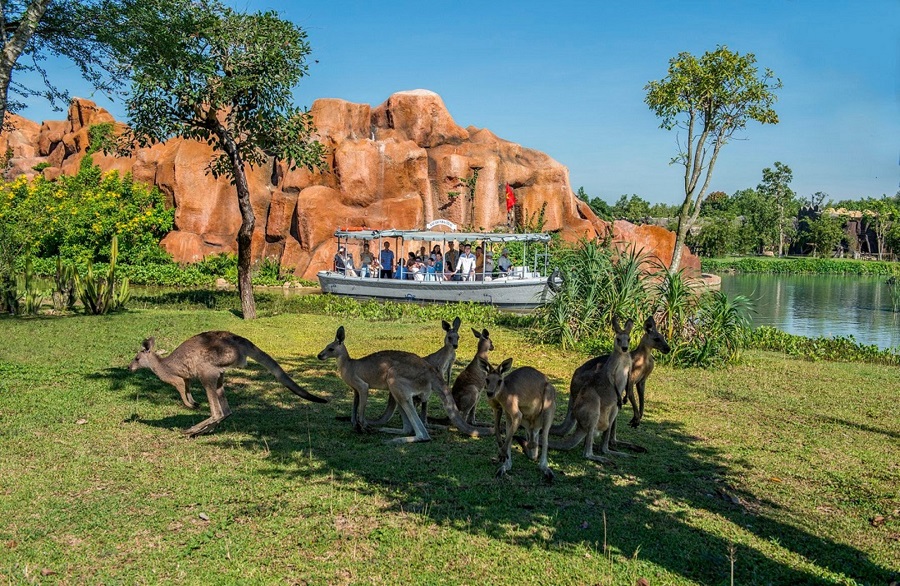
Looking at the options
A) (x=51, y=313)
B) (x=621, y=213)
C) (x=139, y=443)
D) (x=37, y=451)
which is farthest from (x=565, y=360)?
(x=621, y=213)

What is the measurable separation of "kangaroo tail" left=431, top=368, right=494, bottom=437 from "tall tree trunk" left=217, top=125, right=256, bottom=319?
11.3 m

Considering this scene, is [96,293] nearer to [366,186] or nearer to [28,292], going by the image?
[28,292]

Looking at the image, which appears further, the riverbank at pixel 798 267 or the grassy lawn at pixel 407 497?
the riverbank at pixel 798 267

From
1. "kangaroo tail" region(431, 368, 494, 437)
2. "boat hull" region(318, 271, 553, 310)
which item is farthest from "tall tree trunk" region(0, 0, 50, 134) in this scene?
"boat hull" region(318, 271, 553, 310)

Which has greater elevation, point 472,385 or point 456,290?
point 456,290

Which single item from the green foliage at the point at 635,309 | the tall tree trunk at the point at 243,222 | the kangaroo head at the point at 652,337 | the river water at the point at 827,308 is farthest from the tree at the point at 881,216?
the kangaroo head at the point at 652,337

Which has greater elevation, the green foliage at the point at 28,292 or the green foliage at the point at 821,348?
the green foliage at the point at 28,292

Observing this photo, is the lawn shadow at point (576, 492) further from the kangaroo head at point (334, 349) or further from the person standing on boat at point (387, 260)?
the person standing on boat at point (387, 260)

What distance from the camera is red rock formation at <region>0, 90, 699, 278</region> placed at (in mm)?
34125

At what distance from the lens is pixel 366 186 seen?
34.5 meters

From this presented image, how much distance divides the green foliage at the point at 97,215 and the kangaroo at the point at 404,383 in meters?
26.6

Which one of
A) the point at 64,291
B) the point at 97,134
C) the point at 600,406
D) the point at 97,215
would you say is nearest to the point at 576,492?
the point at 600,406

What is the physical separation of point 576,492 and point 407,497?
4.58 feet

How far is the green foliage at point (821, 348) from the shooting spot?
14.5 metres
